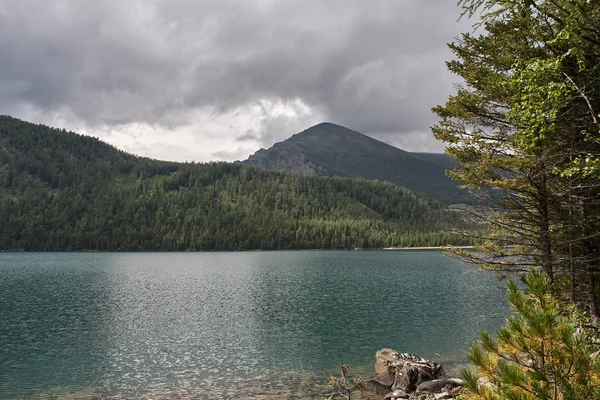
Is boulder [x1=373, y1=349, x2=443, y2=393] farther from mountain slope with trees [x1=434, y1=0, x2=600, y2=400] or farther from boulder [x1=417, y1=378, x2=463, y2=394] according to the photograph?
mountain slope with trees [x1=434, y1=0, x2=600, y2=400]

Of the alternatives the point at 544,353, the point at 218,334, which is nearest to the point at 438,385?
the point at 544,353

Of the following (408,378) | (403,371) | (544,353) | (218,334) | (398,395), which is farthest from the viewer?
(218,334)

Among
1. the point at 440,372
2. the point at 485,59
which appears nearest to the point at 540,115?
the point at 485,59

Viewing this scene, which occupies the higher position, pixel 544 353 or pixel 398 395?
pixel 544 353

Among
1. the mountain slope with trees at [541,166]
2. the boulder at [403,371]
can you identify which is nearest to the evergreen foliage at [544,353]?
the mountain slope with trees at [541,166]

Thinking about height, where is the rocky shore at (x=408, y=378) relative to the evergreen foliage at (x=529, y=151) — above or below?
below

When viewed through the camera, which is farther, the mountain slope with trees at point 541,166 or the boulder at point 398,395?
the boulder at point 398,395

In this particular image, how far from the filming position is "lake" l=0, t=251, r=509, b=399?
28641 mm

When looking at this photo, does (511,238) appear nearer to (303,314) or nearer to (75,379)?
(75,379)

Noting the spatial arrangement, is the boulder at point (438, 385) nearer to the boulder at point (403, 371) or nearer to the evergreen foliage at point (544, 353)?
the boulder at point (403, 371)

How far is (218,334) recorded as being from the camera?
43625 millimetres

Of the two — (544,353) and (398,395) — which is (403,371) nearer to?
(398,395)

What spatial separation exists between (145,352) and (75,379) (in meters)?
7.62

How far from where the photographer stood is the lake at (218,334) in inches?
1128
